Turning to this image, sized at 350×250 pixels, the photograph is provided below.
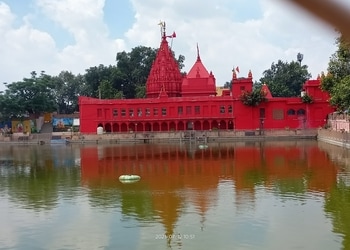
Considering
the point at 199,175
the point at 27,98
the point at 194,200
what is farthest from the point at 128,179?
the point at 27,98

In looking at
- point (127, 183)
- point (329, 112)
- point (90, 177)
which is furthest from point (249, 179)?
point (329, 112)

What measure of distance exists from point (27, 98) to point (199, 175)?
38.9 meters

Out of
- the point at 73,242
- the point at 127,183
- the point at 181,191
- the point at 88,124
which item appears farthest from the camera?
the point at 88,124

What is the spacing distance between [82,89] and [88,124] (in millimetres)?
23973

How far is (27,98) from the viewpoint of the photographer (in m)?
56.7

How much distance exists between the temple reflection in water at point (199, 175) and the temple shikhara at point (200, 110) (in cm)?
1073

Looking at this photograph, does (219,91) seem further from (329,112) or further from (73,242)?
(73,242)

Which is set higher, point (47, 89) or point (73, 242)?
point (47, 89)

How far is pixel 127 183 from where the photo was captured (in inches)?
828

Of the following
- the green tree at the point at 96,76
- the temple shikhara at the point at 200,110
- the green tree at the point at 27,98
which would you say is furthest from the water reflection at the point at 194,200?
the green tree at the point at 96,76

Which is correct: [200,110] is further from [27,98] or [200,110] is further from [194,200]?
[194,200]

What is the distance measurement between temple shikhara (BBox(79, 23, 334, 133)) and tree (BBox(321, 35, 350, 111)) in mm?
15449

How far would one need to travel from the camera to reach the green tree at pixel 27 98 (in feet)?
179

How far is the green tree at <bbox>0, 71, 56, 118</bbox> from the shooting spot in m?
54.7
